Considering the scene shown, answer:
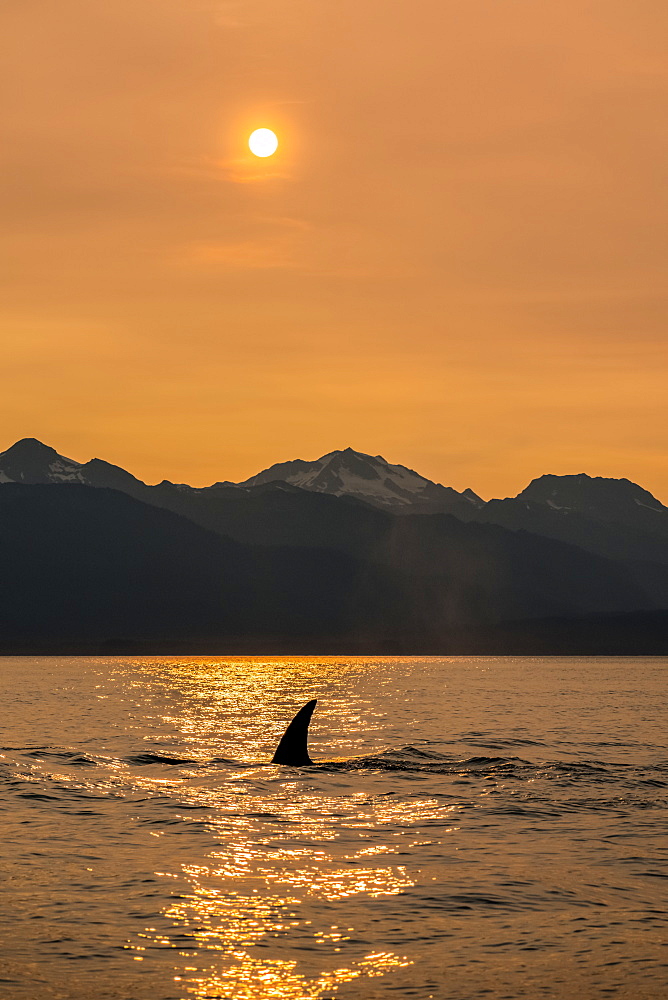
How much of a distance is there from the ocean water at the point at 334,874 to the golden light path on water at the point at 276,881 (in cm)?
6

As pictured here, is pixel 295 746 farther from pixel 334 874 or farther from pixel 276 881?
pixel 276 881

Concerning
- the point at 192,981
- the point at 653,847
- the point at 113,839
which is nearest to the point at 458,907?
the point at 192,981

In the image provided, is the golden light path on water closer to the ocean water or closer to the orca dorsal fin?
the ocean water

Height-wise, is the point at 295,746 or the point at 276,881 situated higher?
the point at 295,746

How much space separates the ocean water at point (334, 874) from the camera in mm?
16469

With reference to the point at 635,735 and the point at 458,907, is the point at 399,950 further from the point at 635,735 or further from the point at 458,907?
the point at 635,735

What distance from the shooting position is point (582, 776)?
137 feet

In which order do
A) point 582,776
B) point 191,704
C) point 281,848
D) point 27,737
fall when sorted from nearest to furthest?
point 281,848 → point 582,776 → point 27,737 → point 191,704

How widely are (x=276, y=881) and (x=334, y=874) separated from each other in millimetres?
1217

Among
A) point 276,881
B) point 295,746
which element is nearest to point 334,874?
point 276,881

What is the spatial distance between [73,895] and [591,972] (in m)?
8.82

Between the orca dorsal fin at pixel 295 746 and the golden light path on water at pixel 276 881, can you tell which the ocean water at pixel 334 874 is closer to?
the golden light path on water at pixel 276 881

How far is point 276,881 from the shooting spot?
22.6 meters

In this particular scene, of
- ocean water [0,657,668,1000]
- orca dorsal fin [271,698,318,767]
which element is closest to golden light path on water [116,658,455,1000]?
ocean water [0,657,668,1000]
